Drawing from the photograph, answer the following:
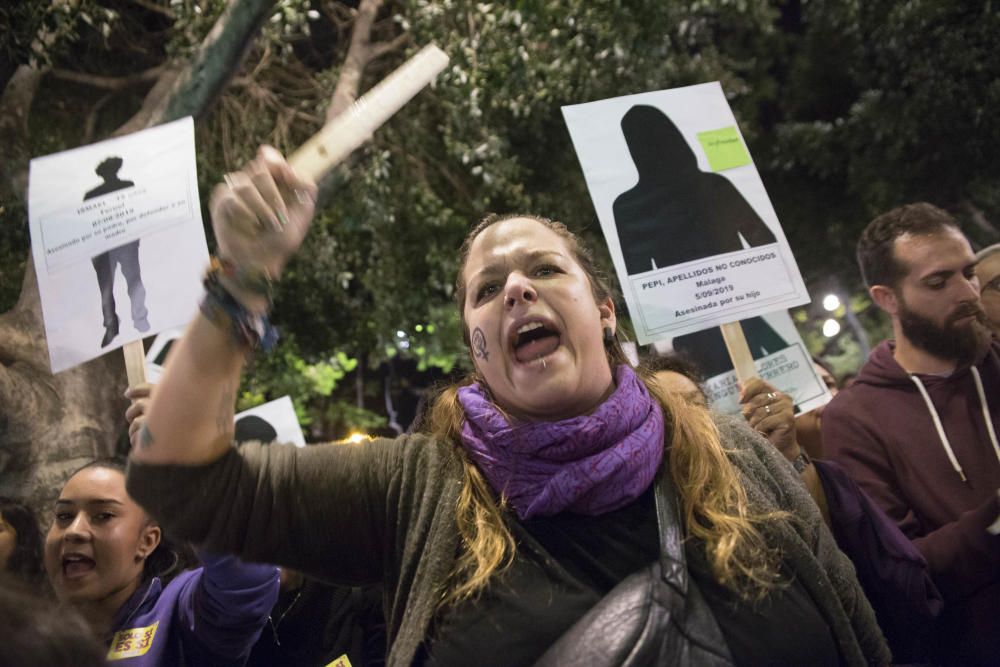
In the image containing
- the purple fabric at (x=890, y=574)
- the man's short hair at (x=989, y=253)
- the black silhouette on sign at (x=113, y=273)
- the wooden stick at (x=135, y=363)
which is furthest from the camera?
the man's short hair at (x=989, y=253)

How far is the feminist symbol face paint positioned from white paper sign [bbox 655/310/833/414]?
50.4 inches

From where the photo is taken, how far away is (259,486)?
1.56 metres

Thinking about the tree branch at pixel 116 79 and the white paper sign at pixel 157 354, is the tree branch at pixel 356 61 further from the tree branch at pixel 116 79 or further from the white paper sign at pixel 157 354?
the white paper sign at pixel 157 354

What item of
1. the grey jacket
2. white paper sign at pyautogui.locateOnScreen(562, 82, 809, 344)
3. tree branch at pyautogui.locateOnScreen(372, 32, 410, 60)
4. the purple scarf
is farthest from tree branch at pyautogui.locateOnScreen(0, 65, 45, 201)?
the purple scarf

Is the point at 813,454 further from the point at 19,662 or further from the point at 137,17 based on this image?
the point at 137,17

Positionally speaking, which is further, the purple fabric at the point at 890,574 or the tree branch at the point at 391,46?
the tree branch at the point at 391,46

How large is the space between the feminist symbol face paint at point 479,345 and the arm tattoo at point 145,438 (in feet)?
2.54

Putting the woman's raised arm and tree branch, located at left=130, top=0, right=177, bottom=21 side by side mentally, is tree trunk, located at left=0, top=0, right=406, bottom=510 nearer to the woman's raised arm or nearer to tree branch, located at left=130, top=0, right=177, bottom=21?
tree branch, located at left=130, top=0, right=177, bottom=21

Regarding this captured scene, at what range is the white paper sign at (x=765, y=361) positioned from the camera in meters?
2.94

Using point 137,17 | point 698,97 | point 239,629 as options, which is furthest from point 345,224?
point 239,629

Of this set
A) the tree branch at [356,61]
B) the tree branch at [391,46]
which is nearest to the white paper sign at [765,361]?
the tree branch at [356,61]

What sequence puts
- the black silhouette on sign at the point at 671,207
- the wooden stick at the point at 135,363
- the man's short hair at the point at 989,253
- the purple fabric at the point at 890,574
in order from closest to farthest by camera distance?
the purple fabric at the point at 890,574 < the wooden stick at the point at 135,363 < the black silhouette on sign at the point at 671,207 < the man's short hair at the point at 989,253

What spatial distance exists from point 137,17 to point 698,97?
17.7ft

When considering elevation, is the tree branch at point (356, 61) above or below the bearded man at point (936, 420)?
above
